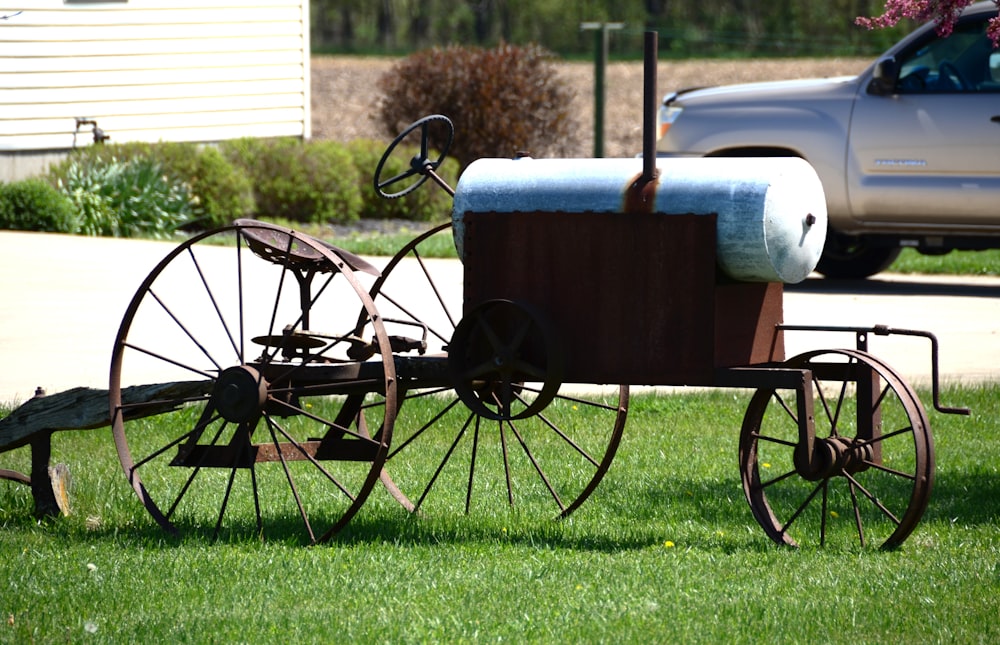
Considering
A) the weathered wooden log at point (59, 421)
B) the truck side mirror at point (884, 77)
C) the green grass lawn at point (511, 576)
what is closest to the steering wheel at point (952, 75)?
the truck side mirror at point (884, 77)

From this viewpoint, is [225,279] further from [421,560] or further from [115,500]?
[421,560]

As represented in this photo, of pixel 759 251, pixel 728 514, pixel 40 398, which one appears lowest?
pixel 728 514

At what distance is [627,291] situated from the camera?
5.13 meters

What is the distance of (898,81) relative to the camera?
1160 centimetres

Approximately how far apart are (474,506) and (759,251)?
1773 millimetres

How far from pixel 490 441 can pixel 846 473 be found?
2.43 m

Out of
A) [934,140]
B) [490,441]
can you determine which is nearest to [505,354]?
[490,441]

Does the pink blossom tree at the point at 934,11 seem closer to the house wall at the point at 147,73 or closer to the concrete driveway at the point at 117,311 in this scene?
the concrete driveway at the point at 117,311

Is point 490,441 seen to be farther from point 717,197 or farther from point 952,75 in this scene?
point 952,75

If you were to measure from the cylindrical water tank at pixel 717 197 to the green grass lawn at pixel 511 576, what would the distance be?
3.50ft

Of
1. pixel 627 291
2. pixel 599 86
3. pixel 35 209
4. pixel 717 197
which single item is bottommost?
pixel 35 209

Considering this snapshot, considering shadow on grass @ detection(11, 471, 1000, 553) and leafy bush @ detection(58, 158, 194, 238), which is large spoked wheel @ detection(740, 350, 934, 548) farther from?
leafy bush @ detection(58, 158, 194, 238)

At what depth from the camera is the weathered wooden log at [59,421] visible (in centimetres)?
568

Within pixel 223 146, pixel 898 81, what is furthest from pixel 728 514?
pixel 223 146
